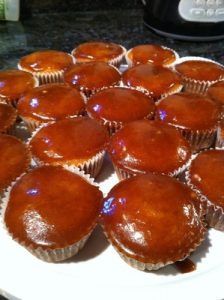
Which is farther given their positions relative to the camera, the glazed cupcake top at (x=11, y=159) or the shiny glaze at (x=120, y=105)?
the shiny glaze at (x=120, y=105)

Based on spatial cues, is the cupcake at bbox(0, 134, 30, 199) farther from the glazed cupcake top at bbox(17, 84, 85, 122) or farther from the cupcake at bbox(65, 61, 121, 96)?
the cupcake at bbox(65, 61, 121, 96)

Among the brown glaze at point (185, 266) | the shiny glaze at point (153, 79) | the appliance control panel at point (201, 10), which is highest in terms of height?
the appliance control panel at point (201, 10)

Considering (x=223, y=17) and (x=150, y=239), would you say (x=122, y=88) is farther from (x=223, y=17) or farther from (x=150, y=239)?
(x=223, y=17)

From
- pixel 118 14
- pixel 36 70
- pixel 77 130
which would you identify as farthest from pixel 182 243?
pixel 118 14

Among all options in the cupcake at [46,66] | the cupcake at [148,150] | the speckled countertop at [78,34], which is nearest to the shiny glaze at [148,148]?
the cupcake at [148,150]

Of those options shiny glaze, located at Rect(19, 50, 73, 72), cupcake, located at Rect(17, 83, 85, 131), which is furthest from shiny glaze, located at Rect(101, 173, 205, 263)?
shiny glaze, located at Rect(19, 50, 73, 72)

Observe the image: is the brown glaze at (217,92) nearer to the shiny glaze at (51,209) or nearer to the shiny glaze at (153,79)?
the shiny glaze at (153,79)

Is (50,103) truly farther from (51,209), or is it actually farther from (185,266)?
(185,266)

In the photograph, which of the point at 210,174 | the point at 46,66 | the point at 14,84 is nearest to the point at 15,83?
the point at 14,84
